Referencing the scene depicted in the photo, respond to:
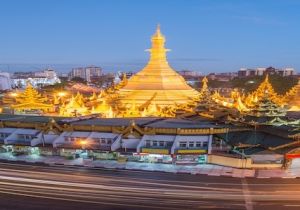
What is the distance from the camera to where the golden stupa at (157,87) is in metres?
62.8

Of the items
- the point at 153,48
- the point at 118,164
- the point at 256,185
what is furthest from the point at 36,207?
the point at 153,48

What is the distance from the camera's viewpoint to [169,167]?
1561 inches

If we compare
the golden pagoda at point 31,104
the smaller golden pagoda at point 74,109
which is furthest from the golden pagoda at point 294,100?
the golden pagoda at point 31,104

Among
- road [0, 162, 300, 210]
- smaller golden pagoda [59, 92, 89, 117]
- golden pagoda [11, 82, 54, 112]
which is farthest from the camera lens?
golden pagoda [11, 82, 54, 112]

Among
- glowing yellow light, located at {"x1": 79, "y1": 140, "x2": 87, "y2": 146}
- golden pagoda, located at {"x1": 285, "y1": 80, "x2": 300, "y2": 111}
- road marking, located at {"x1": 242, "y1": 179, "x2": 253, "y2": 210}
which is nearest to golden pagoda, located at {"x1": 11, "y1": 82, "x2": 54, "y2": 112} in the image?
glowing yellow light, located at {"x1": 79, "y1": 140, "x2": 87, "y2": 146}

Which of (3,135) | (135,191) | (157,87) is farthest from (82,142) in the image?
(157,87)

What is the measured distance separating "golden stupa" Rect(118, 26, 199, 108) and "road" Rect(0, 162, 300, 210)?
25.5m

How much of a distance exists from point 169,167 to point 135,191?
28.0 feet

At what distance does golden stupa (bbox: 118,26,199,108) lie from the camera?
206ft

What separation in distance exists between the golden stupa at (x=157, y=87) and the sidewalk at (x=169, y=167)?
20590 mm

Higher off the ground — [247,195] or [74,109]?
[74,109]

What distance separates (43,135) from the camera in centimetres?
4700

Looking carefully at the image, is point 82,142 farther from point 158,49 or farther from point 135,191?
point 158,49

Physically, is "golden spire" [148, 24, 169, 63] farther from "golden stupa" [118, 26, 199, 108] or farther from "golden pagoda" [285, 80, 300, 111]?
"golden pagoda" [285, 80, 300, 111]
